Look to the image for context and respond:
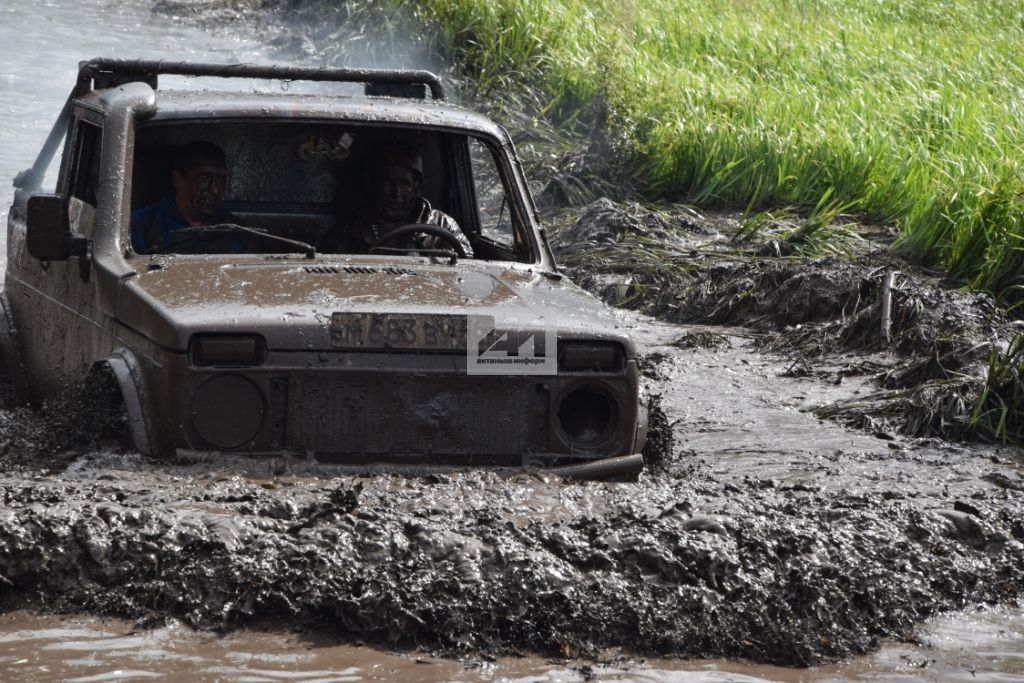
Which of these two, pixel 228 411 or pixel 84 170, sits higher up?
pixel 84 170

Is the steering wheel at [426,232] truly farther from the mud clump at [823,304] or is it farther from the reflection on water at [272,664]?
the mud clump at [823,304]

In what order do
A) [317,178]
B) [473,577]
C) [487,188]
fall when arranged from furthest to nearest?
[487,188] → [317,178] → [473,577]

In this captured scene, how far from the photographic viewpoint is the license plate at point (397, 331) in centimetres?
430

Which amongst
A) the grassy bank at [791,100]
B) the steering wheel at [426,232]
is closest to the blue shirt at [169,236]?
the steering wheel at [426,232]

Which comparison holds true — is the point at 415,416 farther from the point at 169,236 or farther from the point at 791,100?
the point at 791,100

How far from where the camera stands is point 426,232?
5.45 meters

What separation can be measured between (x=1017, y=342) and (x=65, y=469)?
175 inches

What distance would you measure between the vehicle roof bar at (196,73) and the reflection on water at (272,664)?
277 cm

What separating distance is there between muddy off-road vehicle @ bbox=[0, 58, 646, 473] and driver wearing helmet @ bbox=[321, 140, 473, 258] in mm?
45

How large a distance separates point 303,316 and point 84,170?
5.52 ft

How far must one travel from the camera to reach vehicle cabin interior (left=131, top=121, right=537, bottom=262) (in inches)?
224

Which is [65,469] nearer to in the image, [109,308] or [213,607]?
[109,308]

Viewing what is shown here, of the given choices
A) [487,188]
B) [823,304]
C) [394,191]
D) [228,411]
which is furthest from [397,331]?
[487,188]

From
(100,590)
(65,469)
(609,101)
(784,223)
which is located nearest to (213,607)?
(100,590)
